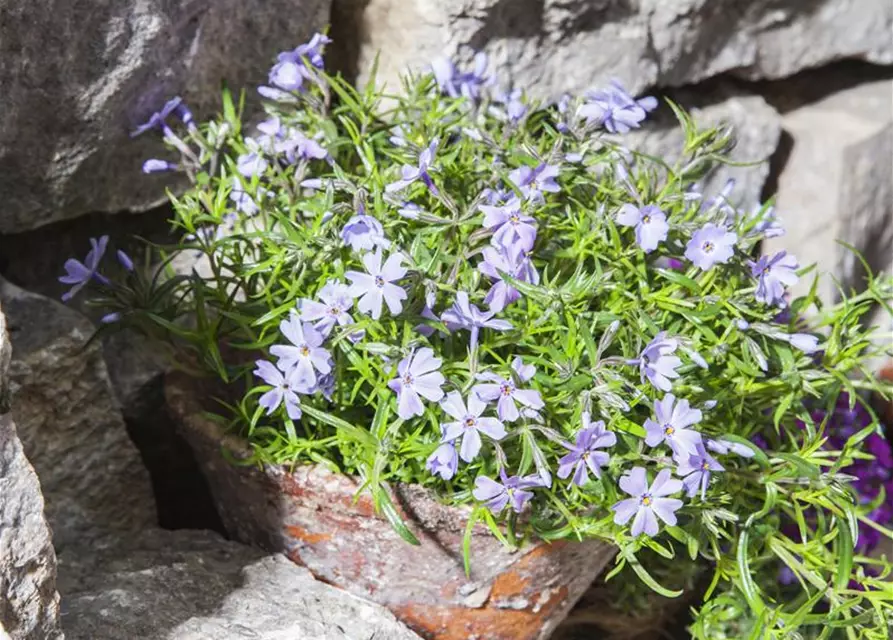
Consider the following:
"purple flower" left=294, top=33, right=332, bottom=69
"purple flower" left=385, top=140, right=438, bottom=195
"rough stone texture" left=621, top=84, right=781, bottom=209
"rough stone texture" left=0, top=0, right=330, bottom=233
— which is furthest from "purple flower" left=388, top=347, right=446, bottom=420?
"rough stone texture" left=621, top=84, right=781, bottom=209

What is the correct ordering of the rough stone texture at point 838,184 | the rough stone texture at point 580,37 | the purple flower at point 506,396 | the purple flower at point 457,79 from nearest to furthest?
the purple flower at point 506,396 → the purple flower at point 457,79 → the rough stone texture at point 580,37 → the rough stone texture at point 838,184

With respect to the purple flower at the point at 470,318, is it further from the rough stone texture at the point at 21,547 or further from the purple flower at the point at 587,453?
the rough stone texture at the point at 21,547

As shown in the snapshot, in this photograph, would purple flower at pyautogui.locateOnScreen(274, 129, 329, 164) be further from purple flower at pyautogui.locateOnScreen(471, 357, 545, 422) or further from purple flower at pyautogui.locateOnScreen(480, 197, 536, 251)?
purple flower at pyautogui.locateOnScreen(471, 357, 545, 422)

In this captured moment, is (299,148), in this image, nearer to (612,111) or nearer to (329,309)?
(329,309)

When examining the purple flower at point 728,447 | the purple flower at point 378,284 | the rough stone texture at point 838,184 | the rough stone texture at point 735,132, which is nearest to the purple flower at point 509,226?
the purple flower at point 378,284

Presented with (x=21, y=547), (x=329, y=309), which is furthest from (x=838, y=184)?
(x=21, y=547)

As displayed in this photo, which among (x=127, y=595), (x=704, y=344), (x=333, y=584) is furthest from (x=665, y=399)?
(x=127, y=595)
